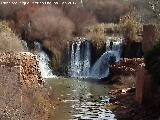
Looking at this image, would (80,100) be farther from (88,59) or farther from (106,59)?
(88,59)

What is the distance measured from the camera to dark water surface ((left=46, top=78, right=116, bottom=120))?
24312 millimetres

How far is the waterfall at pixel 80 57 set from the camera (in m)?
42.6

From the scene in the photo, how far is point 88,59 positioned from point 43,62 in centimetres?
382

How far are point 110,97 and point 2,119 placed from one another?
44.9ft

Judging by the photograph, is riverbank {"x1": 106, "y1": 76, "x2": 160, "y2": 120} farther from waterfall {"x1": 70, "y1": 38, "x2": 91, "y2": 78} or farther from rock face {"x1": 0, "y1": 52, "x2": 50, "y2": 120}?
waterfall {"x1": 70, "y1": 38, "x2": 91, "y2": 78}

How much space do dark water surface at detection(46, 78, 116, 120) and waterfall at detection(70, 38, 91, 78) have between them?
4700mm

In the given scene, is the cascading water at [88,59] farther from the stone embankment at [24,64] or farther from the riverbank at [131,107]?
the stone embankment at [24,64]

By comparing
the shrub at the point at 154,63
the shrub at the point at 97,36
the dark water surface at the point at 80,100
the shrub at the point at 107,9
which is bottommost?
the dark water surface at the point at 80,100

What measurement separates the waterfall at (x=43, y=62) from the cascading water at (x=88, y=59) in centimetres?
190

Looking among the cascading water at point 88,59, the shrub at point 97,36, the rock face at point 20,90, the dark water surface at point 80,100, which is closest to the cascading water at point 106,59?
the cascading water at point 88,59

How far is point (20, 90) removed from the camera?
19.7 meters

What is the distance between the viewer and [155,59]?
74.4 ft

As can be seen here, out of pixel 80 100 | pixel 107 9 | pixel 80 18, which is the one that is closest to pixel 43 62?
pixel 80 18

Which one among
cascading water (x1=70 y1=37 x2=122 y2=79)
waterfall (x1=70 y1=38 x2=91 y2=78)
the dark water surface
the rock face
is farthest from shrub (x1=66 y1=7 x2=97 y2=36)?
the rock face
